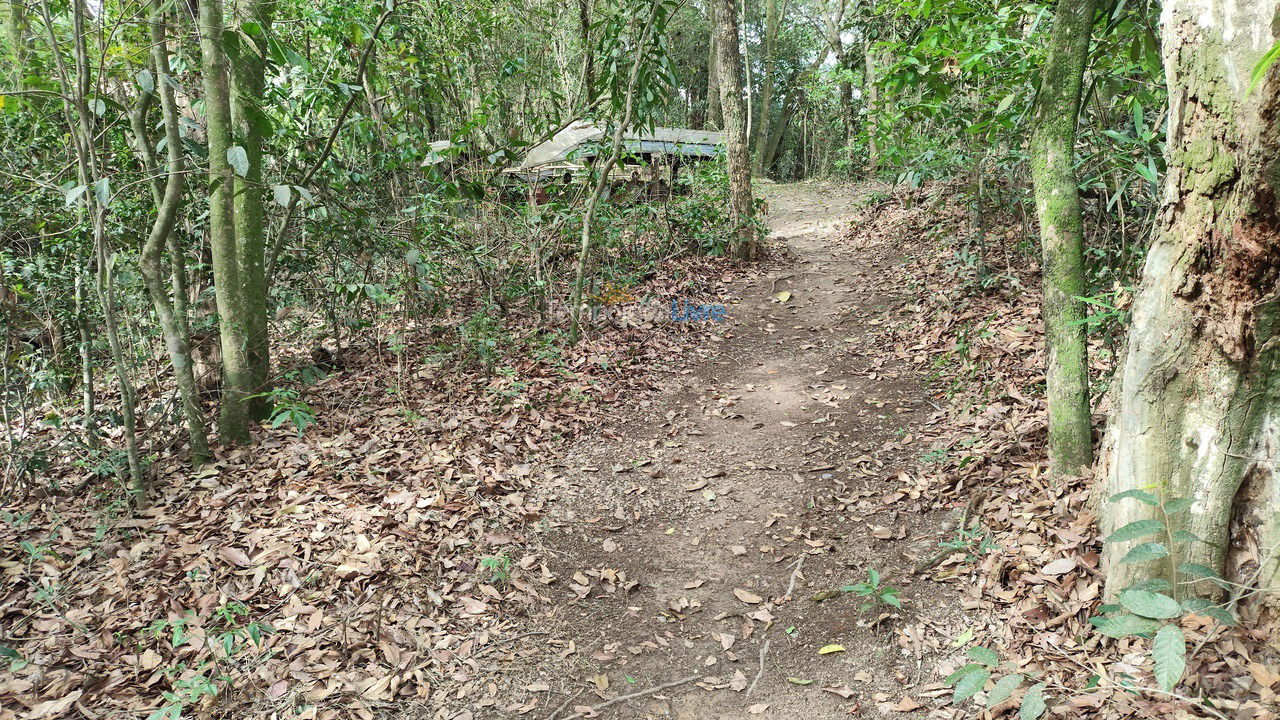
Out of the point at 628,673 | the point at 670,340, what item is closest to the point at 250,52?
the point at 670,340

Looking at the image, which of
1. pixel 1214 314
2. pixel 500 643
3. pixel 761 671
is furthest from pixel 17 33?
pixel 1214 314

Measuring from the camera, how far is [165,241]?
4.58 meters

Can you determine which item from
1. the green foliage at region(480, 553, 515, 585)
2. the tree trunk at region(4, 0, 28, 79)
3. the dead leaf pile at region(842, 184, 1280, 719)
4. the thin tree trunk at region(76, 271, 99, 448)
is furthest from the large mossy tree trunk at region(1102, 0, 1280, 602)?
the tree trunk at region(4, 0, 28, 79)

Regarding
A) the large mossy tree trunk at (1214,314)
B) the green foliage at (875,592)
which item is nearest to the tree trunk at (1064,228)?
the large mossy tree trunk at (1214,314)

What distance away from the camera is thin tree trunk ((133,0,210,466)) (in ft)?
14.4

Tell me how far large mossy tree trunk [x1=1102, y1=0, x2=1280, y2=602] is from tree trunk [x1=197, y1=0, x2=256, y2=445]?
207 inches

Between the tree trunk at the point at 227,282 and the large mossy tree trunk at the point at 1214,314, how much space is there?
526cm

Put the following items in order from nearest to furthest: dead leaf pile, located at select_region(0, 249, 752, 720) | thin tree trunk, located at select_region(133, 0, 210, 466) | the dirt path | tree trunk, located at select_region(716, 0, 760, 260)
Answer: dead leaf pile, located at select_region(0, 249, 752, 720), the dirt path, thin tree trunk, located at select_region(133, 0, 210, 466), tree trunk, located at select_region(716, 0, 760, 260)

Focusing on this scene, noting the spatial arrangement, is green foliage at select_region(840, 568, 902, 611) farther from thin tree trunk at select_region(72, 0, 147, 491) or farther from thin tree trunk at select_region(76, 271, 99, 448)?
thin tree trunk at select_region(76, 271, 99, 448)

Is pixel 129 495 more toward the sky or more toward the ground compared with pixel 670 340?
more toward the ground

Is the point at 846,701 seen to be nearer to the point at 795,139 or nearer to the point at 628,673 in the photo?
the point at 628,673

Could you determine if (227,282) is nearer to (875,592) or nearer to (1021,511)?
(875,592)

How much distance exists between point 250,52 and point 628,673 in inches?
192

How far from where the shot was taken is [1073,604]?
10.2 feet
